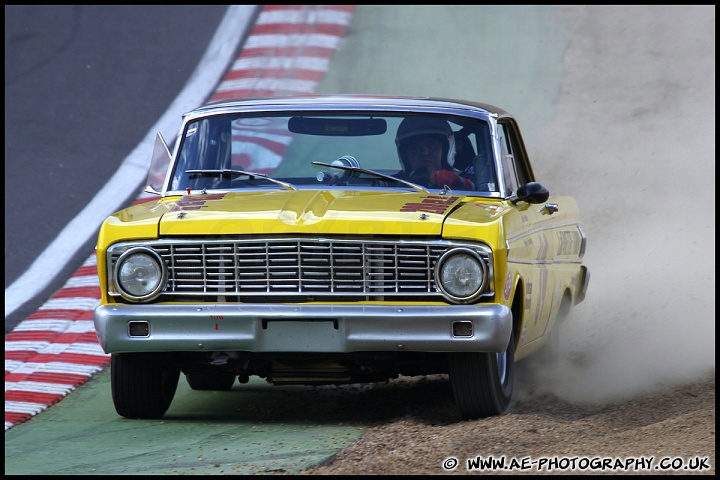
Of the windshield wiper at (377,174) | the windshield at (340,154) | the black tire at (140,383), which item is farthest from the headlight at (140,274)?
the windshield wiper at (377,174)

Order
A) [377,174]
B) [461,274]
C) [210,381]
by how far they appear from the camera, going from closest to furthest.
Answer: [461,274]
[377,174]
[210,381]

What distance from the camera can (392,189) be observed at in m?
6.52

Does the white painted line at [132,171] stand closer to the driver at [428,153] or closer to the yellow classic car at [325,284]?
the yellow classic car at [325,284]

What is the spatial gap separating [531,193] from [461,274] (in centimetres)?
111

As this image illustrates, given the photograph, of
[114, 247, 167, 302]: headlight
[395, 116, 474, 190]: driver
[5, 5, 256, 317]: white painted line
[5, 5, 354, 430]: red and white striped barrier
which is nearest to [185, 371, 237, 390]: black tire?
[5, 5, 354, 430]: red and white striped barrier

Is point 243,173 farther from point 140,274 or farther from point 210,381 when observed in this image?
point 210,381

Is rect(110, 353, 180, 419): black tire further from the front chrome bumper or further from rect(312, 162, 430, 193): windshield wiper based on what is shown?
rect(312, 162, 430, 193): windshield wiper

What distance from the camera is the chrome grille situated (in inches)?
225

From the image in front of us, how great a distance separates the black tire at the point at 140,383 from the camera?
620 centimetres

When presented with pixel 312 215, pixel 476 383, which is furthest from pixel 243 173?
pixel 476 383

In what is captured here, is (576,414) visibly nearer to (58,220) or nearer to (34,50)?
(58,220)

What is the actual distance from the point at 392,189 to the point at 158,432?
176 centimetres

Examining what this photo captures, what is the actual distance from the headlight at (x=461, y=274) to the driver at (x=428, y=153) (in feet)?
3.33

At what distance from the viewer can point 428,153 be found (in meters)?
6.78
